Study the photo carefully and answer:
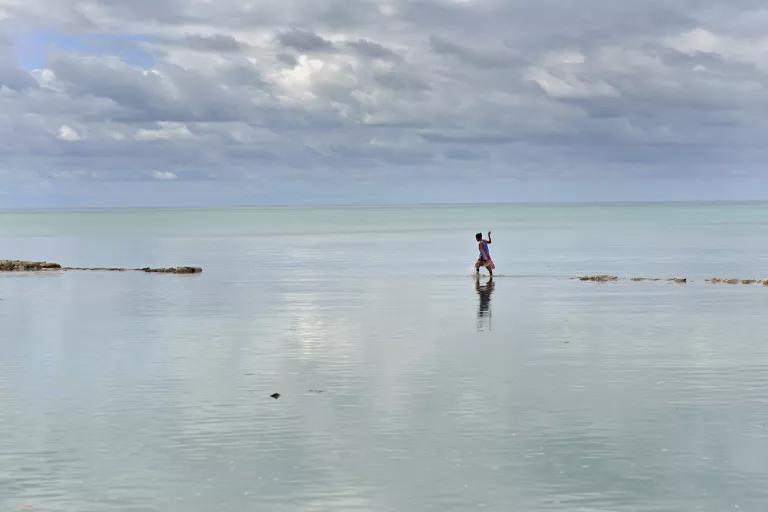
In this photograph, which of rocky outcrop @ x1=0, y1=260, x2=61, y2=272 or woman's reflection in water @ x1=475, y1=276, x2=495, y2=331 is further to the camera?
rocky outcrop @ x1=0, y1=260, x2=61, y2=272

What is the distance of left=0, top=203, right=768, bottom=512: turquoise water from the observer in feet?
63.8

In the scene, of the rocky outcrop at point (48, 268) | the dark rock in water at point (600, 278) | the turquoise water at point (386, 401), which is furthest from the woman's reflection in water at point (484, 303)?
the rocky outcrop at point (48, 268)

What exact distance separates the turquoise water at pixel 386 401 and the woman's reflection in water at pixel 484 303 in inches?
9.9

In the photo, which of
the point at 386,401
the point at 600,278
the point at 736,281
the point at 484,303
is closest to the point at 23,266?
the point at 484,303

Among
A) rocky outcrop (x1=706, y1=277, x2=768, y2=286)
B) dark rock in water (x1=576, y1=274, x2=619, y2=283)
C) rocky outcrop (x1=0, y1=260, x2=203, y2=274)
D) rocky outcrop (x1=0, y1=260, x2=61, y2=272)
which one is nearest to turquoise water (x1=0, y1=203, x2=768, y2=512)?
rocky outcrop (x1=706, y1=277, x2=768, y2=286)

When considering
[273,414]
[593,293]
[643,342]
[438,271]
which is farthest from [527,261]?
[273,414]

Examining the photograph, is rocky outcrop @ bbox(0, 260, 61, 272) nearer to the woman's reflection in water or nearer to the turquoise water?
the turquoise water

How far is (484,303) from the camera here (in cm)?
5194

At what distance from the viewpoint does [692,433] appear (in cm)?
2334

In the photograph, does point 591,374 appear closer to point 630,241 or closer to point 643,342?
point 643,342

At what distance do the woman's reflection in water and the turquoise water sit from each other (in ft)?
0.83

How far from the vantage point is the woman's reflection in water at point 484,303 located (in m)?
43.1

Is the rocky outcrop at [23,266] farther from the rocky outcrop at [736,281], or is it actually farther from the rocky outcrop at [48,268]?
the rocky outcrop at [736,281]

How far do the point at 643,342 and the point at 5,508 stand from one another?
2453cm
